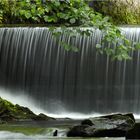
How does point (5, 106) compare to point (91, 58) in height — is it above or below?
below

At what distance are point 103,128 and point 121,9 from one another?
1418cm

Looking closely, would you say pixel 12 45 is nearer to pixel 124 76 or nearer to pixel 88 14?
pixel 124 76

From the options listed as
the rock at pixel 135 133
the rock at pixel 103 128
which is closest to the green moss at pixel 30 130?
the rock at pixel 103 128

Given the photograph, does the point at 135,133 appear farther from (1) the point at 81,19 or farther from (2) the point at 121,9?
(2) the point at 121,9

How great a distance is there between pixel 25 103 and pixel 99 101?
2.17m

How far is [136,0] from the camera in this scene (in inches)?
876

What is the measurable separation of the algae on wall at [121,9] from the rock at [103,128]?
1313 cm

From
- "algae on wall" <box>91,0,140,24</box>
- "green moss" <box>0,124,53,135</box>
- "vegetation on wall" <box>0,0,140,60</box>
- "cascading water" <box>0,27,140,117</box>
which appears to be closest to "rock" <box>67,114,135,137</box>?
"green moss" <box>0,124,53,135</box>

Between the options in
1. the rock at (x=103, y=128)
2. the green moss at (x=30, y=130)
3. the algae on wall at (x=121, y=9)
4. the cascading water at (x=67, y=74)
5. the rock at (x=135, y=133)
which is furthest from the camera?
the algae on wall at (x=121, y=9)

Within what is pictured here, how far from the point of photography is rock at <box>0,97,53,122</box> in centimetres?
1227

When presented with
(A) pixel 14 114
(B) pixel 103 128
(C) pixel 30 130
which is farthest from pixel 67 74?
(B) pixel 103 128

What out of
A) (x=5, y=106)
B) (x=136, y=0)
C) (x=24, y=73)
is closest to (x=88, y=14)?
(x=5, y=106)

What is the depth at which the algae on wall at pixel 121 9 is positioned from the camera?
2170 centimetres

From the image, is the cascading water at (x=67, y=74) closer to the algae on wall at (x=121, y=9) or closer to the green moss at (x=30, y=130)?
the green moss at (x=30, y=130)
